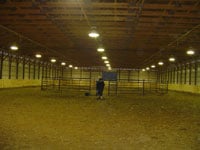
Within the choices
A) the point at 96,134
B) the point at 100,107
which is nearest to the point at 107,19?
the point at 100,107

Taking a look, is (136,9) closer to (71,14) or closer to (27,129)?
(71,14)

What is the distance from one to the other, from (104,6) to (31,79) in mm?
35695

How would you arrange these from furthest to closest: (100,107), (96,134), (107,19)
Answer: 1. (100,107)
2. (107,19)
3. (96,134)

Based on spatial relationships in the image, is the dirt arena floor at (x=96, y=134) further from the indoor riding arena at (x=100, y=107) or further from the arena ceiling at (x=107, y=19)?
the arena ceiling at (x=107, y=19)

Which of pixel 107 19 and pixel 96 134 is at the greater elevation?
pixel 107 19

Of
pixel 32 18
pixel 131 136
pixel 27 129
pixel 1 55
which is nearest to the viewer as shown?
pixel 131 136

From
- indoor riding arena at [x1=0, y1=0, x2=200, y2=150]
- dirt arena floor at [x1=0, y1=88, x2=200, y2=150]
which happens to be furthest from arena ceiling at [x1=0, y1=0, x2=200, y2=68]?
dirt arena floor at [x1=0, y1=88, x2=200, y2=150]

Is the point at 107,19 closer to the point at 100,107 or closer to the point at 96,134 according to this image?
the point at 100,107

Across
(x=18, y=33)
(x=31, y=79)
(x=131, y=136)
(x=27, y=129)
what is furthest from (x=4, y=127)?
(x=31, y=79)

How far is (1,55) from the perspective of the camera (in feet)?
111

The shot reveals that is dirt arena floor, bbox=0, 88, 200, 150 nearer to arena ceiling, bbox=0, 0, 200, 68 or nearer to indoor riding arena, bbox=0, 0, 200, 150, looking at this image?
indoor riding arena, bbox=0, 0, 200, 150

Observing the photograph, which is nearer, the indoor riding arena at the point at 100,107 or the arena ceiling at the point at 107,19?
the indoor riding arena at the point at 100,107

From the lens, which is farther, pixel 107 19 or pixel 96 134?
pixel 107 19

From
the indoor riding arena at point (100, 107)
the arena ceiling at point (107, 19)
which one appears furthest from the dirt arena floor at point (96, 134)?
the arena ceiling at point (107, 19)
